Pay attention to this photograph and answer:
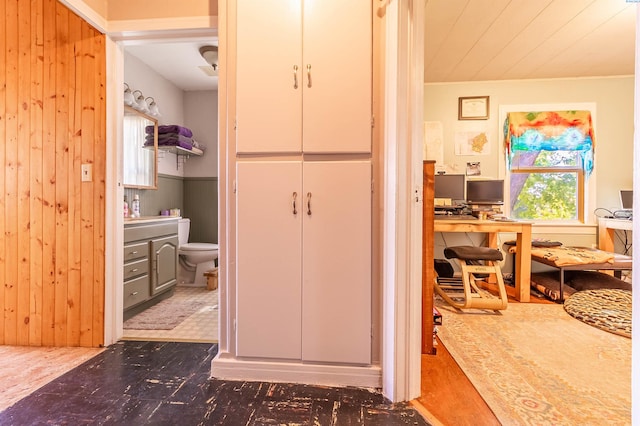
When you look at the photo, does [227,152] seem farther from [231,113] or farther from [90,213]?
[90,213]

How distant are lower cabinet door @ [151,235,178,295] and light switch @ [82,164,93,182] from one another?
867 mm

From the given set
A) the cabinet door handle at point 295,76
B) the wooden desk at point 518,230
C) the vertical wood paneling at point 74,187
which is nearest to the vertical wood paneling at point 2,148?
the vertical wood paneling at point 74,187

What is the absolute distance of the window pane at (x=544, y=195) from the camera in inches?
144

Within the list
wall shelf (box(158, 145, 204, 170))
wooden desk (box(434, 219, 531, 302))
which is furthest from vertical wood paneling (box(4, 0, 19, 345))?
wooden desk (box(434, 219, 531, 302))

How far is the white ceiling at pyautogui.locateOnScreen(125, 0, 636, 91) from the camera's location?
2.36 m

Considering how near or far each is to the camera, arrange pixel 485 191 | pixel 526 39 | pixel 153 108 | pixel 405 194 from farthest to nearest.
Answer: pixel 485 191 < pixel 153 108 < pixel 526 39 < pixel 405 194

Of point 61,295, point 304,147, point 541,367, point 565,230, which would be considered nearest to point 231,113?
point 304,147

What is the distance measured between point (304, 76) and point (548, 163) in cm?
341

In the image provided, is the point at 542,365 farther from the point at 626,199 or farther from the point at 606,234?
the point at 626,199

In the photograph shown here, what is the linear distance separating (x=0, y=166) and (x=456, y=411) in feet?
9.74

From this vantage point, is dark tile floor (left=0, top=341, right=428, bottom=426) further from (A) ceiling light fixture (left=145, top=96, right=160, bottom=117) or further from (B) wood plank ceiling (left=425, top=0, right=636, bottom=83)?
(B) wood plank ceiling (left=425, top=0, right=636, bottom=83)

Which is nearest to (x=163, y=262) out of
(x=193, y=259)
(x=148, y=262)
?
(x=148, y=262)

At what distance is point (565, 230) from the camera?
3602 millimetres

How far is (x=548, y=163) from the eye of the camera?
144 inches
